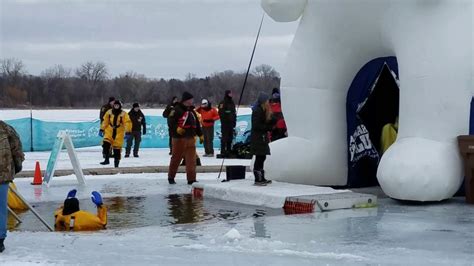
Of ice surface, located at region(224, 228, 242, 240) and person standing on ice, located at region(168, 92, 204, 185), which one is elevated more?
person standing on ice, located at region(168, 92, 204, 185)

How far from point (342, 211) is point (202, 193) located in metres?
2.50

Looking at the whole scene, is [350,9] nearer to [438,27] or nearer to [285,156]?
[438,27]

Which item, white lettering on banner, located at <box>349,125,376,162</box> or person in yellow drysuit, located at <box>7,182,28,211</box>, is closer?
person in yellow drysuit, located at <box>7,182,28,211</box>

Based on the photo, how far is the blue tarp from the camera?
1103 cm

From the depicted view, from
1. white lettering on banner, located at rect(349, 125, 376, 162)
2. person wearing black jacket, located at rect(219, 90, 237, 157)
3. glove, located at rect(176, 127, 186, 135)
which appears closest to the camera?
white lettering on banner, located at rect(349, 125, 376, 162)

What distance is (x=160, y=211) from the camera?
29.7ft

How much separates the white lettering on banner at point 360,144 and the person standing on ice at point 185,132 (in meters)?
2.57

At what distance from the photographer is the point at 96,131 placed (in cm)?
2308

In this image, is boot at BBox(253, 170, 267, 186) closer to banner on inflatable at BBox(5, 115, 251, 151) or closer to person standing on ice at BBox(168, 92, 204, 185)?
person standing on ice at BBox(168, 92, 204, 185)

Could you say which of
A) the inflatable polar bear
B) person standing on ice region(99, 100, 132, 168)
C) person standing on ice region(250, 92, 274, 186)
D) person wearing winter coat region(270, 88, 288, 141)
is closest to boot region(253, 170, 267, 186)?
person standing on ice region(250, 92, 274, 186)

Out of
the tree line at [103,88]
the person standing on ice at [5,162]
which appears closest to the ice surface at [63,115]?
the tree line at [103,88]

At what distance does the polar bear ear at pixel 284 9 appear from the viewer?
10.8 meters

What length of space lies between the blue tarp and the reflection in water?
7.76 feet

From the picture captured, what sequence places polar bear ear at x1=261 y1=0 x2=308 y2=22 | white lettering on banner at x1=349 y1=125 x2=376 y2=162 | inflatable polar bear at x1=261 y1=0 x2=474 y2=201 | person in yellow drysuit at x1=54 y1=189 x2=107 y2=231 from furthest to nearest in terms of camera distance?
white lettering on banner at x1=349 y1=125 x2=376 y2=162, polar bear ear at x1=261 y1=0 x2=308 y2=22, inflatable polar bear at x1=261 y1=0 x2=474 y2=201, person in yellow drysuit at x1=54 y1=189 x2=107 y2=231
